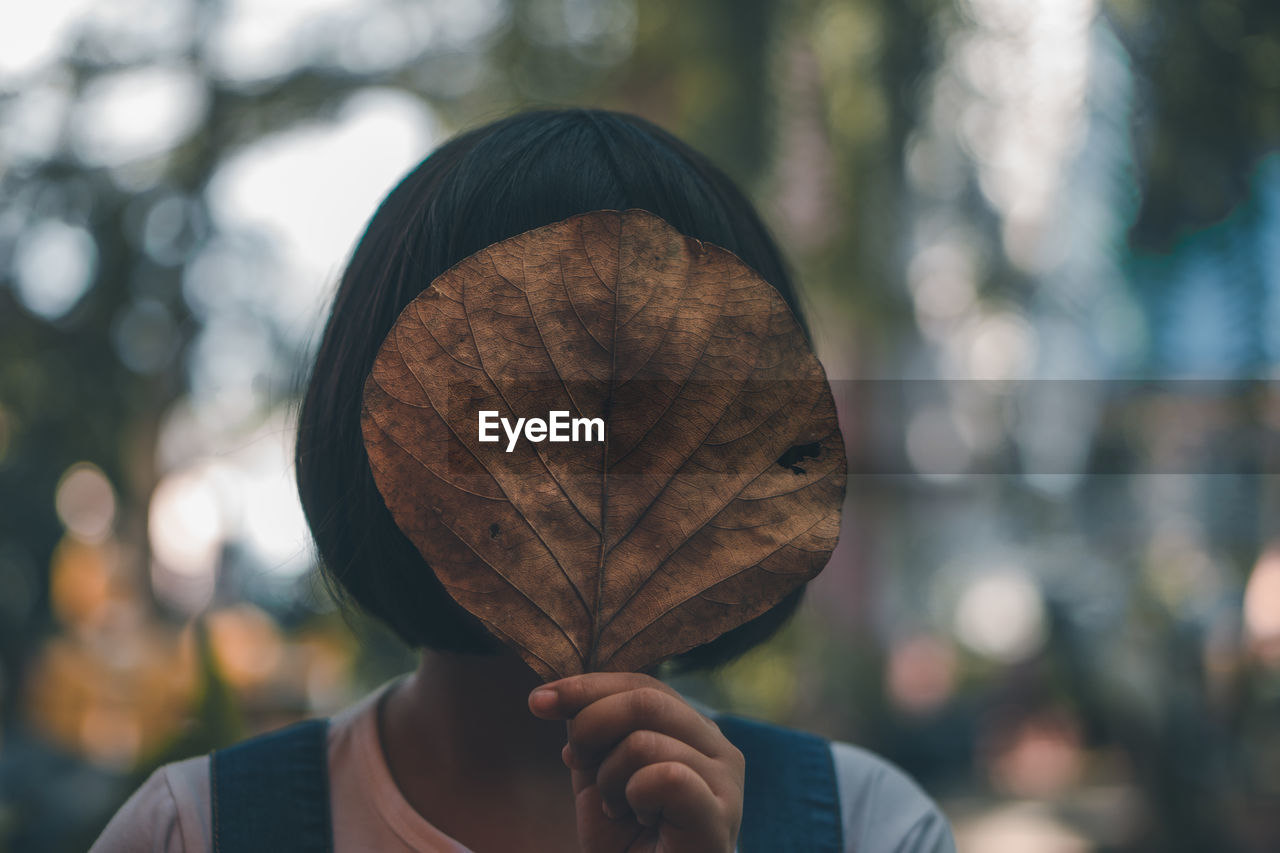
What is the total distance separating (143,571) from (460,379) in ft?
9.41

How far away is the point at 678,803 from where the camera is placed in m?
0.35

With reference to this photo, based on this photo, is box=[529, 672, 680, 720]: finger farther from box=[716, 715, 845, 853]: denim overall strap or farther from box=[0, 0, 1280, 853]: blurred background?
box=[0, 0, 1280, 853]: blurred background

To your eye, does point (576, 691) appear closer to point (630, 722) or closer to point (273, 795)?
point (630, 722)

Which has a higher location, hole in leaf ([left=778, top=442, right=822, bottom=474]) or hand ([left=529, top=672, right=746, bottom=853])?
hole in leaf ([left=778, top=442, right=822, bottom=474])

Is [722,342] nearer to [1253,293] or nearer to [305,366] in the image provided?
[305,366]

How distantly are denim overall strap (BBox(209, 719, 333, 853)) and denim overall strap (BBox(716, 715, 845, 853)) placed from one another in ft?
0.98

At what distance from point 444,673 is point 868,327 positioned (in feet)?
5.21

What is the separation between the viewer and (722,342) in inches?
14.5

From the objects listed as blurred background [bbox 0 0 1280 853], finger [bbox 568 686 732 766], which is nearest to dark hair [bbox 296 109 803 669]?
finger [bbox 568 686 732 766]

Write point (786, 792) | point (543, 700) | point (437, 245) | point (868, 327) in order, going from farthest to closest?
→ point (868, 327) → point (786, 792) → point (437, 245) → point (543, 700)

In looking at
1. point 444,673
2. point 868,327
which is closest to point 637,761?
point 444,673

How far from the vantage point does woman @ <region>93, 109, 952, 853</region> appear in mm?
521

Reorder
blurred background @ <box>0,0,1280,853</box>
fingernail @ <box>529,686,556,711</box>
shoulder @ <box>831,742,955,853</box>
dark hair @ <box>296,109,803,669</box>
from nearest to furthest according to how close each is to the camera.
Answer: fingernail @ <box>529,686,556,711</box> < dark hair @ <box>296,109,803,669</box> < shoulder @ <box>831,742,955,853</box> < blurred background @ <box>0,0,1280,853</box>

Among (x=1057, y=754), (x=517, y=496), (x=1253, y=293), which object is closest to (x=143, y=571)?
(x=517, y=496)
